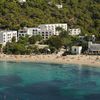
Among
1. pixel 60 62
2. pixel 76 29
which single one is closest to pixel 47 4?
pixel 76 29

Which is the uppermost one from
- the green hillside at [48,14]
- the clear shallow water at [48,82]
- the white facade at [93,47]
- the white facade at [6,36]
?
the green hillside at [48,14]

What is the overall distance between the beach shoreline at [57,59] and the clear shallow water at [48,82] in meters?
1.22

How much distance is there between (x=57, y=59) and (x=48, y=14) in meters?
20.3

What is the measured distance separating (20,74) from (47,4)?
31.0 metres

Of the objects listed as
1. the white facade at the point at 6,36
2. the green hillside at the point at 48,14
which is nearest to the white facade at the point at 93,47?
the white facade at the point at 6,36

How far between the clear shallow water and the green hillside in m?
16.7

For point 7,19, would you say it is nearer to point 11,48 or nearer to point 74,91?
point 11,48

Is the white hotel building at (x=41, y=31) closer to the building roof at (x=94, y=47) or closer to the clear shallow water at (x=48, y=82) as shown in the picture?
the building roof at (x=94, y=47)

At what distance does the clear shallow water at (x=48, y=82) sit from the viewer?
30.6m

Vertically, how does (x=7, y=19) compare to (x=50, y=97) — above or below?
above

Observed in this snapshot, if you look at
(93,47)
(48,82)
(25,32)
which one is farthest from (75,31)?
(48,82)

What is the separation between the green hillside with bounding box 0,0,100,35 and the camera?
61.2 metres

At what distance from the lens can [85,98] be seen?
29.8 metres

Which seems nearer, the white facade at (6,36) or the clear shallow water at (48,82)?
the clear shallow water at (48,82)
